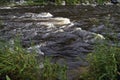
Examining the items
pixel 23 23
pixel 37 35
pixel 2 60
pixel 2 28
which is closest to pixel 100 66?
pixel 2 60

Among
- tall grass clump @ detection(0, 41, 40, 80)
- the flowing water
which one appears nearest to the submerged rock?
the flowing water

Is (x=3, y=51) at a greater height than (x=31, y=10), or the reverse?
(x=3, y=51)

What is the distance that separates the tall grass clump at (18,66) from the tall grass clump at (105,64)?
1.03m

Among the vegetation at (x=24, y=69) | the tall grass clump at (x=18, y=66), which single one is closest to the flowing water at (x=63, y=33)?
the vegetation at (x=24, y=69)

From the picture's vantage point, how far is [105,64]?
5.71m

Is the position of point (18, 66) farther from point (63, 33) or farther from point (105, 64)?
point (63, 33)

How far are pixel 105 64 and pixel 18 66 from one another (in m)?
1.59

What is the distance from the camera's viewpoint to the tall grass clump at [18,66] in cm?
586

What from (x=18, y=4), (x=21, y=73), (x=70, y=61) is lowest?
(x=18, y=4)

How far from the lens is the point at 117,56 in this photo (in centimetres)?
588

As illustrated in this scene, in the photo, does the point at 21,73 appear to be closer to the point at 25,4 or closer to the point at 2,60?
the point at 2,60

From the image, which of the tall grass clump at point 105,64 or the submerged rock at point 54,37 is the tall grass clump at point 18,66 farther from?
the tall grass clump at point 105,64

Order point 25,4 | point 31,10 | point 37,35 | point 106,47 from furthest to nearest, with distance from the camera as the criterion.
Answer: point 25,4 → point 31,10 → point 37,35 → point 106,47

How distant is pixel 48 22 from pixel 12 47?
6.99 m
